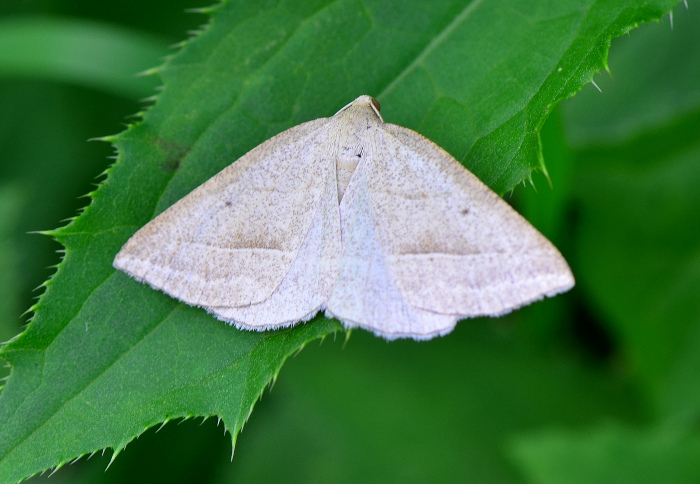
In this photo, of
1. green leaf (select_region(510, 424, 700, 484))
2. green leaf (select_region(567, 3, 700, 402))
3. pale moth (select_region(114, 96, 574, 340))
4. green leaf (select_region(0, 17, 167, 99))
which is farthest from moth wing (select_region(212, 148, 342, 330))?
green leaf (select_region(0, 17, 167, 99))

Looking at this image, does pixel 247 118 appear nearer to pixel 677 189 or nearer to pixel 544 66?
pixel 544 66

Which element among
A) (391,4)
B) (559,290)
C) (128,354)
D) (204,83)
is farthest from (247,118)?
(559,290)

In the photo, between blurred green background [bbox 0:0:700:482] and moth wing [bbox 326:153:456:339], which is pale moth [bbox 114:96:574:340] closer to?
moth wing [bbox 326:153:456:339]

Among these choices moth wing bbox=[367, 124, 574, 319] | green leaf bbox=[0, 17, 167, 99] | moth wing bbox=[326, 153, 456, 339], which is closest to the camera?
moth wing bbox=[367, 124, 574, 319]

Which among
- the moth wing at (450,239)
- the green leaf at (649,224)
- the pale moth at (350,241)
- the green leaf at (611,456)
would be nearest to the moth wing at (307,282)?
the pale moth at (350,241)

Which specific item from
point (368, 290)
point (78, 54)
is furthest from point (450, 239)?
point (78, 54)
